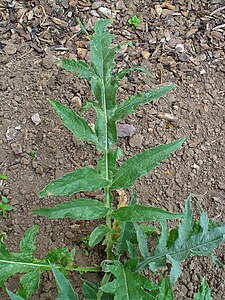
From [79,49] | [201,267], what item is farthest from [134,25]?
[201,267]

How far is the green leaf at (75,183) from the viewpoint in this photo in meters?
2.02

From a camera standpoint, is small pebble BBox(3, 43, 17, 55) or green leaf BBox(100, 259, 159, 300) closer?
green leaf BBox(100, 259, 159, 300)

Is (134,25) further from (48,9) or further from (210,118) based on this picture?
(210,118)

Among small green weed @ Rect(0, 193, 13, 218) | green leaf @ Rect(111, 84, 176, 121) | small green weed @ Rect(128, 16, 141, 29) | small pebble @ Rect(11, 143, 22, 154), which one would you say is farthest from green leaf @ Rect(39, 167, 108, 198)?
small green weed @ Rect(128, 16, 141, 29)

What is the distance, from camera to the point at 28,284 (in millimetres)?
2221

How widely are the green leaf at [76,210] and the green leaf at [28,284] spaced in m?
0.33

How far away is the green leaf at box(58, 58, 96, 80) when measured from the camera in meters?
2.28

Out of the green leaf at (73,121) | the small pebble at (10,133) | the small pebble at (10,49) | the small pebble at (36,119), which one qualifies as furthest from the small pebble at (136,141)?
the small pebble at (10,49)

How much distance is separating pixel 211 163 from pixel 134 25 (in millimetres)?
1047

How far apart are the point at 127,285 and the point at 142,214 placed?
0.28m

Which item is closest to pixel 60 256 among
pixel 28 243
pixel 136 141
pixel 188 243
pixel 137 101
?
pixel 28 243

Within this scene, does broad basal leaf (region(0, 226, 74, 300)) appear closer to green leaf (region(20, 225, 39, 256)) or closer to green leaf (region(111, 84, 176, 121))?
green leaf (region(20, 225, 39, 256))

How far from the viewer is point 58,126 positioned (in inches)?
116

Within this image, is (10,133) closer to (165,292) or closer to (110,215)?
(110,215)
